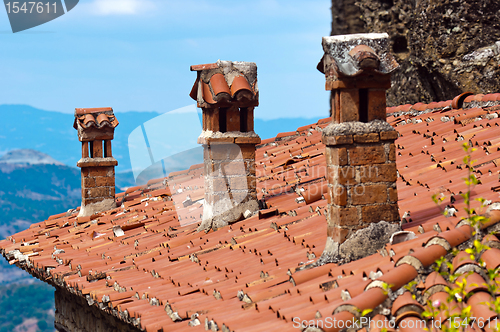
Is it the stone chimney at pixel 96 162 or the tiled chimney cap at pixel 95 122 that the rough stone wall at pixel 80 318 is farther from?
the tiled chimney cap at pixel 95 122

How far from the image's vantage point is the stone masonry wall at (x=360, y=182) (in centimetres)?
435

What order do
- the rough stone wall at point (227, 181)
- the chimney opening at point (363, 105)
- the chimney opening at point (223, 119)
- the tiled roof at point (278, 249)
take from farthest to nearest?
the chimney opening at point (223, 119) < the rough stone wall at point (227, 181) < the chimney opening at point (363, 105) < the tiled roof at point (278, 249)

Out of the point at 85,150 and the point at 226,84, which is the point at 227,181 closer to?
the point at 226,84

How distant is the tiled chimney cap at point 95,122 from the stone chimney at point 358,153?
6776 millimetres

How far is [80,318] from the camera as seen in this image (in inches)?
286

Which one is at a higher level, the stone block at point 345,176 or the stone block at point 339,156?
the stone block at point 339,156

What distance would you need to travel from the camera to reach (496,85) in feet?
37.6

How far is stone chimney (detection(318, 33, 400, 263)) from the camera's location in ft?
14.2

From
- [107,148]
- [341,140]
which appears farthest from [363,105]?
[107,148]

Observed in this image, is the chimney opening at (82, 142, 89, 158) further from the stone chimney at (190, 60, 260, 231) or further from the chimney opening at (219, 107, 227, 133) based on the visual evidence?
the chimney opening at (219, 107, 227, 133)

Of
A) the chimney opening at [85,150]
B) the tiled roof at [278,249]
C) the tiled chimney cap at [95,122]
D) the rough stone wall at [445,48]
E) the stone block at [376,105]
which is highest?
the rough stone wall at [445,48]

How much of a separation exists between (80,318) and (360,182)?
4840mm

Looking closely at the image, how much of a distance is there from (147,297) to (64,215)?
7.74m

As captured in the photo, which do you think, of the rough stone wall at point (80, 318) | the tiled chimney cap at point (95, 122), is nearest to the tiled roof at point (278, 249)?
the rough stone wall at point (80, 318)
